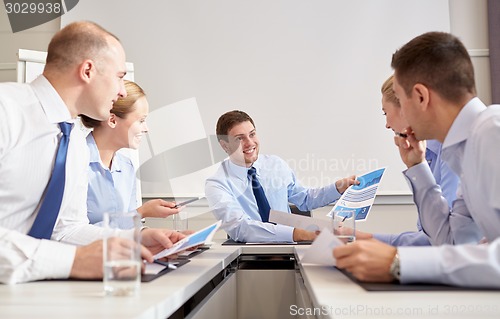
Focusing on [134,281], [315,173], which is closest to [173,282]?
[134,281]

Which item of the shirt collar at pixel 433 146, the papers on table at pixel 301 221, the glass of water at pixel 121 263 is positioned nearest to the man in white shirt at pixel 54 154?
the glass of water at pixel 121 263

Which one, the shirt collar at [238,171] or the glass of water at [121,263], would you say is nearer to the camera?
the glass of water at [121,263]

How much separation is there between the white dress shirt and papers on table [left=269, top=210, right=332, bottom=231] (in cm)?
65

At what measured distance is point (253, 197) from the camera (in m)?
3.48

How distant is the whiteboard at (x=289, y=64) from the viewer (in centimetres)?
435

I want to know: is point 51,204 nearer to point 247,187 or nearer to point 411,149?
point 411,149

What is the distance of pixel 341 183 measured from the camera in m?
3.53

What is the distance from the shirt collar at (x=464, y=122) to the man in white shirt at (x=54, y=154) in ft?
2.96

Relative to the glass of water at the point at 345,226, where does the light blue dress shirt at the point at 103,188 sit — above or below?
above

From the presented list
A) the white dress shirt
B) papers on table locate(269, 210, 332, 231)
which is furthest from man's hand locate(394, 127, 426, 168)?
the white dress shirt

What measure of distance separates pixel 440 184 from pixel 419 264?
1.28m

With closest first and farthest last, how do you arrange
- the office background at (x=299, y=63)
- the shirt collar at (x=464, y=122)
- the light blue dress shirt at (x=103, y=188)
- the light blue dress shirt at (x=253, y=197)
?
the shirt collar at (x=464, y=122) < the light blue dress shirt at (x=103, y=188) < the light blue dress shirt at (x=253, y=197) < the office background at (x=299, y=63)

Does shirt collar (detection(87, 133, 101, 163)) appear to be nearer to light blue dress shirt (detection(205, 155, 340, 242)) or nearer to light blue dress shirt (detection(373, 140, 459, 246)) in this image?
light blue dress shirt (detection(205, 155, 340, 242))

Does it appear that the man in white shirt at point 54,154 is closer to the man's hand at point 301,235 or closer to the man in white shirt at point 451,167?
the man in white shirt at point 451,167
